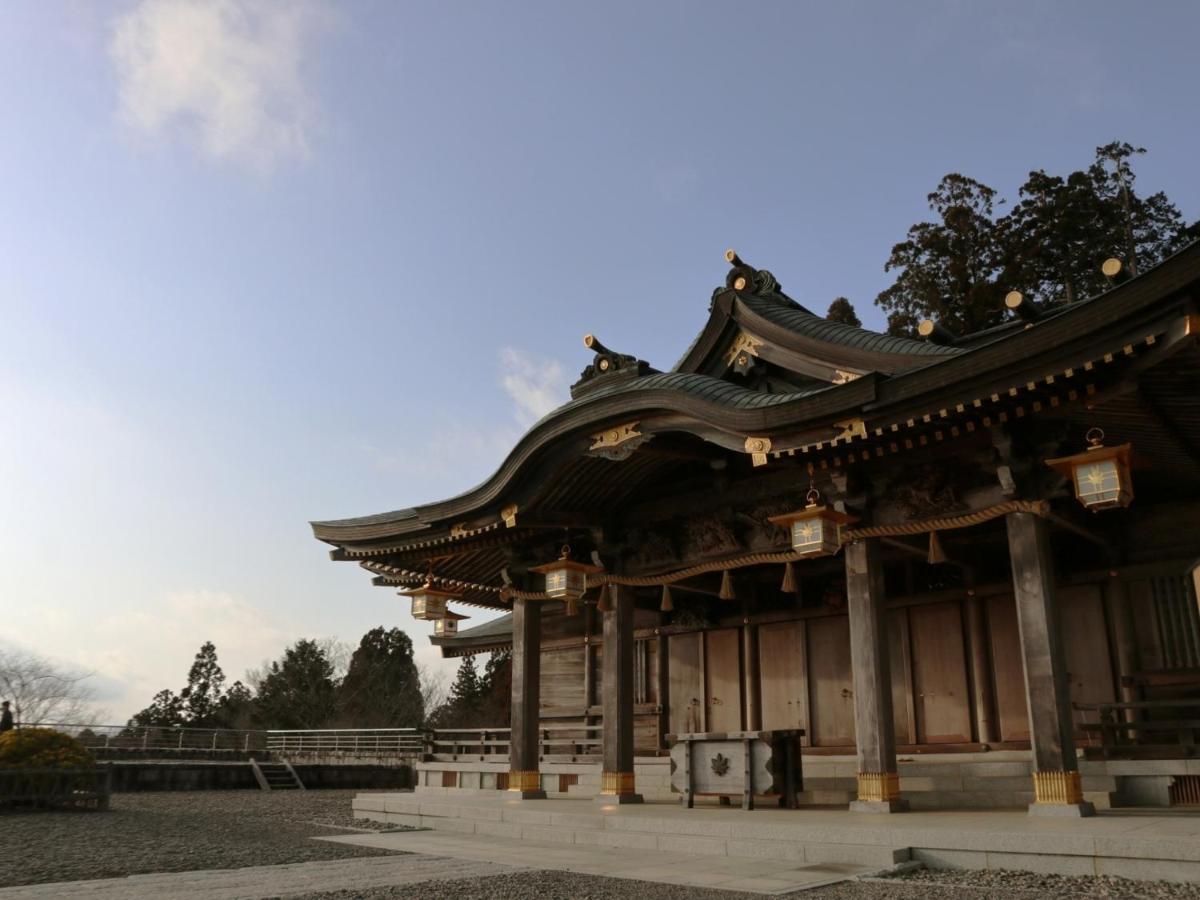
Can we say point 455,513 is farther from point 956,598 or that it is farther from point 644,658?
point 956,598

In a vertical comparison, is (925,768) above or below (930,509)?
below

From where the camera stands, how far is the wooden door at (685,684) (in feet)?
51.2

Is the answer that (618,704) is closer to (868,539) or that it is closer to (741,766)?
(741,766)


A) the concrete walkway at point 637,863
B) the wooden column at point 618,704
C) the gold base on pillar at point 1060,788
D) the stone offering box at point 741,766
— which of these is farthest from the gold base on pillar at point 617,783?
the gold base on pillar at point 1060,788

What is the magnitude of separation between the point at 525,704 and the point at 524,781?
1113 millimetres

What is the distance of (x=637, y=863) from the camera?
8.63 meters

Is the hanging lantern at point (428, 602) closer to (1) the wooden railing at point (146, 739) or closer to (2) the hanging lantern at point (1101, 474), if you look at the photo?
(2) the hanging lantern at point (1101, 474)

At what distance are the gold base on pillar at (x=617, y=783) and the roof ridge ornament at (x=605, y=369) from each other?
523 cm

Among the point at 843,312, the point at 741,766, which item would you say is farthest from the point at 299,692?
the point at 741,766

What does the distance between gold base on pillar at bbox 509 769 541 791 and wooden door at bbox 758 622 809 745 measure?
375 centimetres

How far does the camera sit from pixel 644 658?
16.6 m

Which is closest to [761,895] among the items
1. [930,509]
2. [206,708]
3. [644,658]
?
[930,509]

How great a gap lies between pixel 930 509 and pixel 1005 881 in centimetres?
423

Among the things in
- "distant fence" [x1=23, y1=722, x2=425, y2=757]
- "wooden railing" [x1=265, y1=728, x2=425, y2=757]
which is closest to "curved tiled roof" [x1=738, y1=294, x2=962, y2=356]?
"distant fence" [x1=23, y1=722, x2=425, y2=757]
